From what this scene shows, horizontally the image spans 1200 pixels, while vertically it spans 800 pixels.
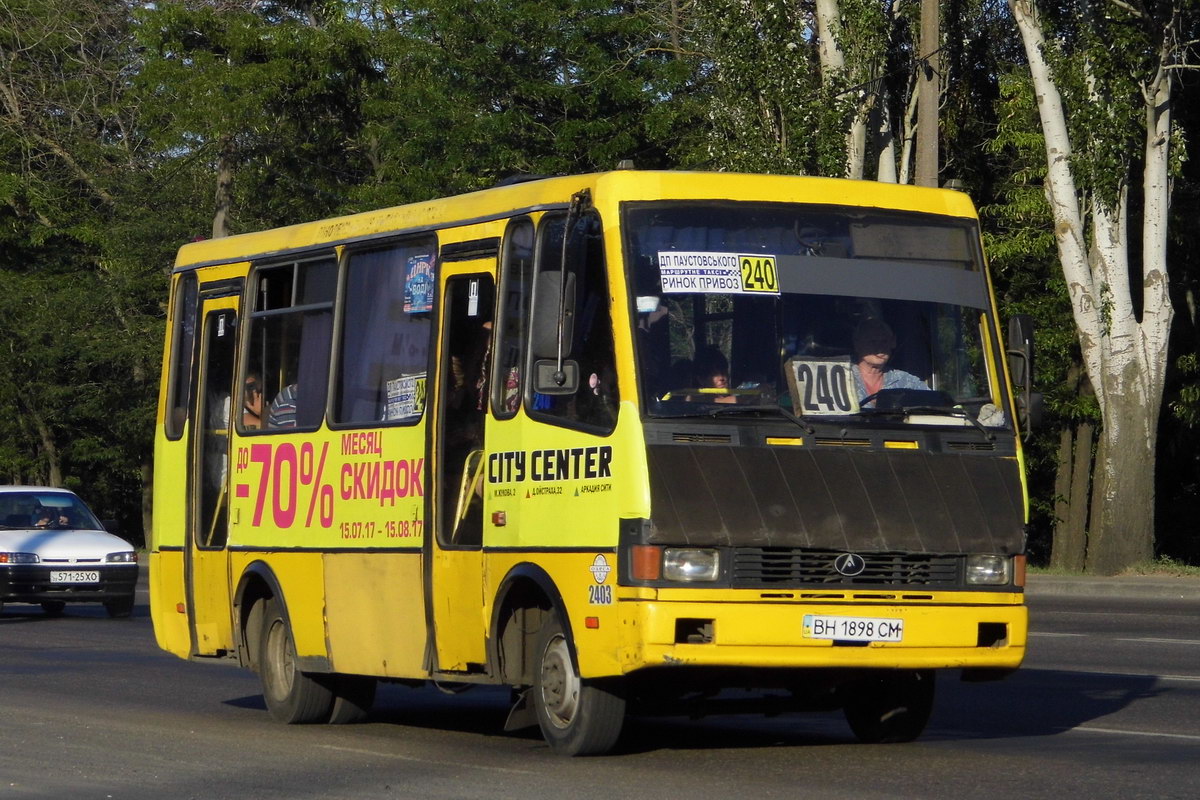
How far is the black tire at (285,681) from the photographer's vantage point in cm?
1246

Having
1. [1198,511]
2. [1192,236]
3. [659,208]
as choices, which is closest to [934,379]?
[659,208]

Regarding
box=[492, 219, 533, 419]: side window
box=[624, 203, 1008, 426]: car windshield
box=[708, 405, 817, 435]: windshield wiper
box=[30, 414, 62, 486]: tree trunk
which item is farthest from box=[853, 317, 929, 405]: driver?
box=[30, 414, 62, 486]: tree trunk

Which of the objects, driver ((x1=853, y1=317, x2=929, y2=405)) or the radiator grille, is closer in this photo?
the radiator grille

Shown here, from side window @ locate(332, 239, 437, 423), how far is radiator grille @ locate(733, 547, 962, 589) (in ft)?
8.07

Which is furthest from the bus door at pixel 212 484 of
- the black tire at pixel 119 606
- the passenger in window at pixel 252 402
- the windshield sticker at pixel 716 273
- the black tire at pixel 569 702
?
the black tire at pixel 119 606

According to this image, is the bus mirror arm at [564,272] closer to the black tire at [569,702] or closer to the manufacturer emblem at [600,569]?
the manufacturer emblem at [600,569]

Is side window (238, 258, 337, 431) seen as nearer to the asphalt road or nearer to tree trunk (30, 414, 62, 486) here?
the asphalt road

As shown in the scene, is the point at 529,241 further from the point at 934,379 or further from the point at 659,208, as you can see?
the point at 934,379

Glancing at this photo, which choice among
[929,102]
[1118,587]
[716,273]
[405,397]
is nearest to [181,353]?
[405,397]

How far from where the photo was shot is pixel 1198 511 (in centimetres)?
4150

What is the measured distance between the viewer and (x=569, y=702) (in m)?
10.0

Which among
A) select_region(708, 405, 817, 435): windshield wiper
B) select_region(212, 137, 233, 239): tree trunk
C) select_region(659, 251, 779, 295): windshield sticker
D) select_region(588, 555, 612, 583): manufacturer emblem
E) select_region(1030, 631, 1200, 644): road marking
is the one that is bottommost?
select_region(1030, 631, 1200, 644): road marking

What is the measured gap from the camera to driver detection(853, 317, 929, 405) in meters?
10.1

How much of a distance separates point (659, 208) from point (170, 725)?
14.8 ft
